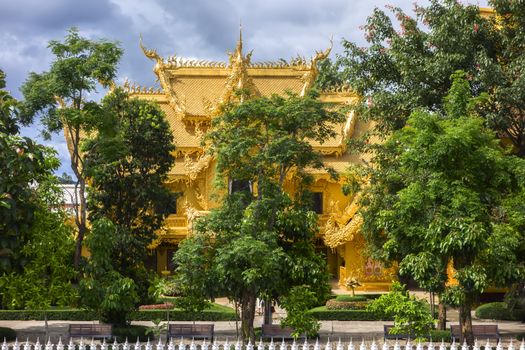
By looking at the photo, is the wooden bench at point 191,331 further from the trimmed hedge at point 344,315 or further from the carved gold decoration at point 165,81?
the carved gold decoration at point 165,81

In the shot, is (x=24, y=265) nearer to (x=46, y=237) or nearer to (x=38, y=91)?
(x=46, y=237)

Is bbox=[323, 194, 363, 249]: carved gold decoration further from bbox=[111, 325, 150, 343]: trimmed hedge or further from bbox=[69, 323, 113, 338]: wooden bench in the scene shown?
bbox=[69, 323, 113, 338]: wooden bench

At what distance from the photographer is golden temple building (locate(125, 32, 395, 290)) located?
32750mm

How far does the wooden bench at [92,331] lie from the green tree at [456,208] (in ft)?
27.3

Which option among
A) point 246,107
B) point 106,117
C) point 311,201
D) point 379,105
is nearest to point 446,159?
point 311,201

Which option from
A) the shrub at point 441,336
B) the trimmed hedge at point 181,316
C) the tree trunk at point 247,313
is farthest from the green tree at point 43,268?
the shrub at point 441,336

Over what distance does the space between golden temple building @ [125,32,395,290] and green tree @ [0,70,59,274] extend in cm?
1627

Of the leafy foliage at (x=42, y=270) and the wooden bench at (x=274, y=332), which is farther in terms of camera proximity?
the wooden bench at (x=274, y=332)

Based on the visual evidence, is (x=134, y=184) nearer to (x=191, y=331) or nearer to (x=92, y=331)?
(x=92, y=331)

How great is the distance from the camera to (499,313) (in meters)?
26.9

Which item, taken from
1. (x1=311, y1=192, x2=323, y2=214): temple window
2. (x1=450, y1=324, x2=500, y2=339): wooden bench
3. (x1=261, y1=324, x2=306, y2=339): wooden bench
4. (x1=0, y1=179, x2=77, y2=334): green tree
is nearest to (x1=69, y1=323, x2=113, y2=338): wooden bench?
(x1=0, y1=179, x2=77, y2=334): green tree

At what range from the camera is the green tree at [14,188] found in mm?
15266

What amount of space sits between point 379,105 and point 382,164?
196 centimetres

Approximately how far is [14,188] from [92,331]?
6909mm
